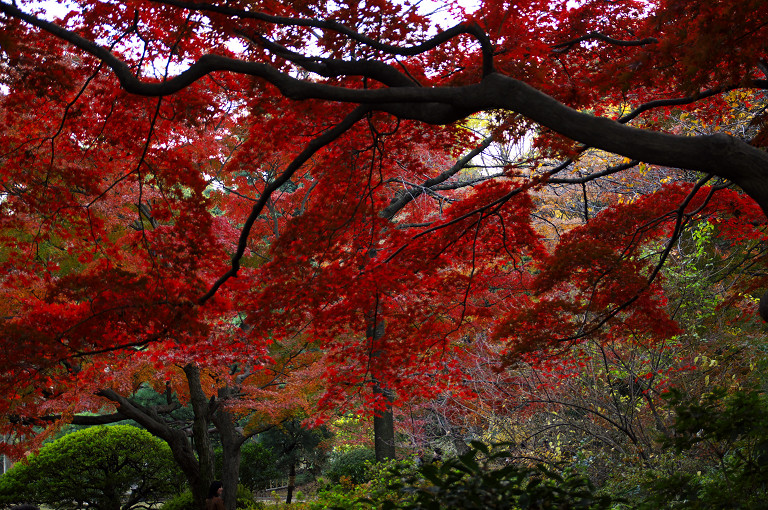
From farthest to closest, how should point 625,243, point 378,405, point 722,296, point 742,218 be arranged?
point 378,405 < point 722,296 < point 742,218 < point 625,243

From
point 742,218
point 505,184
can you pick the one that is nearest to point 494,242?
point 505,184

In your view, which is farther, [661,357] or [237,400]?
[237,400]

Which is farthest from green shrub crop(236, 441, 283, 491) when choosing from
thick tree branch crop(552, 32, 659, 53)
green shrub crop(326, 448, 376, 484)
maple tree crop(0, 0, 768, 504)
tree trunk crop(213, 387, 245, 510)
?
thick tree branch crop(552, 32, 659, 53)

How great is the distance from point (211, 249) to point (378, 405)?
4.40m

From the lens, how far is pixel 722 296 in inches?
336

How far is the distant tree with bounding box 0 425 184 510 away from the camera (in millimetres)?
10656

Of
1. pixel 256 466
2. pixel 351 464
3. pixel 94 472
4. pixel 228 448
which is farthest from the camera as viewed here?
pixel 256 466

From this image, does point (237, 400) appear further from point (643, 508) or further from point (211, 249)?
point (643, 508)

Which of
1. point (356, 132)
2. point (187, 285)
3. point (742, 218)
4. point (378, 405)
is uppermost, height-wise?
point (356, 132)

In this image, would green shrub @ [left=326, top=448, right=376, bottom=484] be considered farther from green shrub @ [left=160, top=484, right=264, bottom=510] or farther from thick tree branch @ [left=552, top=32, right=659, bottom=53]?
thick tree branch @ [left=552, top=32, right=659, bottom=53]

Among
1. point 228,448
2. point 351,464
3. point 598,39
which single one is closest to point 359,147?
point 598,39

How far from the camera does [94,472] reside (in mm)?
11039

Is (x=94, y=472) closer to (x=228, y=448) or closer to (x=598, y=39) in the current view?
(x=228, y=448)

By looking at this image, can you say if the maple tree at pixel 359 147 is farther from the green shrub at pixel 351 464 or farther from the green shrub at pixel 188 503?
the green shrub at pixel 351 464
